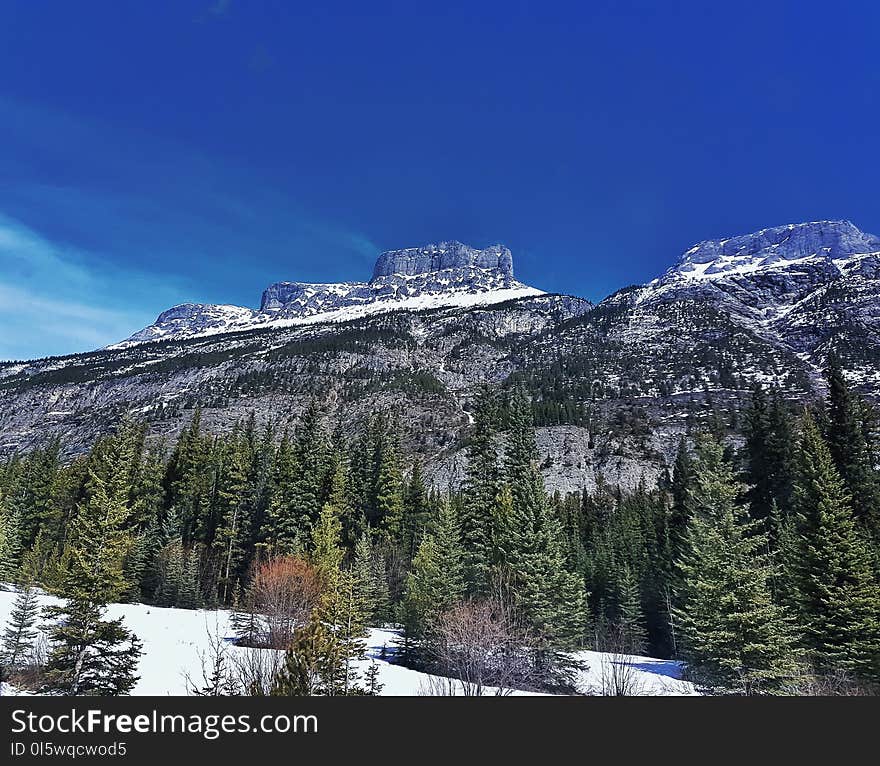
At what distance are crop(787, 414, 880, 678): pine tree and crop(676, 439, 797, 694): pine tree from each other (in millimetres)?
1858

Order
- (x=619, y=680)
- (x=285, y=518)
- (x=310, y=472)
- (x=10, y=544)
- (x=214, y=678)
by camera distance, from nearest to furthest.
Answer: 1. (x=214, y=678)
2. (x=619, y=680)
3. (x=10, y=544)
4. (x=285, y=518)
5. (x=310, y=472)

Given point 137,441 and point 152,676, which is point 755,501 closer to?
point 152,676

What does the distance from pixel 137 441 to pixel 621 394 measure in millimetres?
161015

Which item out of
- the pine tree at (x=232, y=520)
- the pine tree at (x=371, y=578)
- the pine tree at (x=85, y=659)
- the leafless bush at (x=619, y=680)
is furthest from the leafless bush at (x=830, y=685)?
the pine tree at (x=232, y=520)

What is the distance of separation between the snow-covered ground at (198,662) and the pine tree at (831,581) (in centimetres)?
715

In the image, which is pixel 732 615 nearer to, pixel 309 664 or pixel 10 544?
pixel 309 664

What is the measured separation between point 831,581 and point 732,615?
23.6ft

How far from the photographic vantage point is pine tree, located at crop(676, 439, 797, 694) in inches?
877

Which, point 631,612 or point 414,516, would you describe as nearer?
point 631,612

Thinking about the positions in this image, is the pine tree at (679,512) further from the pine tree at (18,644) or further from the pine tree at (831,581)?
the pine tree at (18,644)

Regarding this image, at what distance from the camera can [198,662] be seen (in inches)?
993

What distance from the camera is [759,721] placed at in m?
10.1

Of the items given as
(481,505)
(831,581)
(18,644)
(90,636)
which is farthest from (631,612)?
(18,644)

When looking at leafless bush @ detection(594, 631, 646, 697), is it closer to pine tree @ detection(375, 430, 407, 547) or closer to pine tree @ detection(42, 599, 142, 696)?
pine tree @ detection(42, 599, 142, 696)
